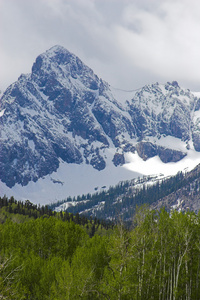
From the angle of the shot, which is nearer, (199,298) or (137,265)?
(137,265)

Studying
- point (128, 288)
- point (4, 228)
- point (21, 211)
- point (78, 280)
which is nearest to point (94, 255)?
point (78, 280)

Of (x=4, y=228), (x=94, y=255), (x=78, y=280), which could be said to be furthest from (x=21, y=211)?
(x=78, y=280)

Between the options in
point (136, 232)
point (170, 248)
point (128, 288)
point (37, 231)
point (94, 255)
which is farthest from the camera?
point (37, 231)

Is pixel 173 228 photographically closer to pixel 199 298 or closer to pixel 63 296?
pixel 199 298

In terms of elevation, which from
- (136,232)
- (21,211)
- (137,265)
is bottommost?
(137,265)

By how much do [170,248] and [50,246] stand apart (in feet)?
117

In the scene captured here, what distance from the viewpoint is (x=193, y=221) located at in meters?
58.2

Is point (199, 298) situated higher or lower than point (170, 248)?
lower

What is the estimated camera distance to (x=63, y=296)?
1998 inches

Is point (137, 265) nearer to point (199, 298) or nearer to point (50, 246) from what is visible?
point (199, 298)

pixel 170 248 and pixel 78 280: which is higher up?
pixel 170 248

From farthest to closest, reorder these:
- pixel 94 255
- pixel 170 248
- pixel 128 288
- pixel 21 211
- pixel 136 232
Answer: pixel 21 211
pixel 94 255
pixel 170 248
pixel 136 232
pixel 128 288

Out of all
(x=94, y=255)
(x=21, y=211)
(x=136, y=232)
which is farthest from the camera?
(x=21, y=211)

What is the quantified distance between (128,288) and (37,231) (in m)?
39.3
